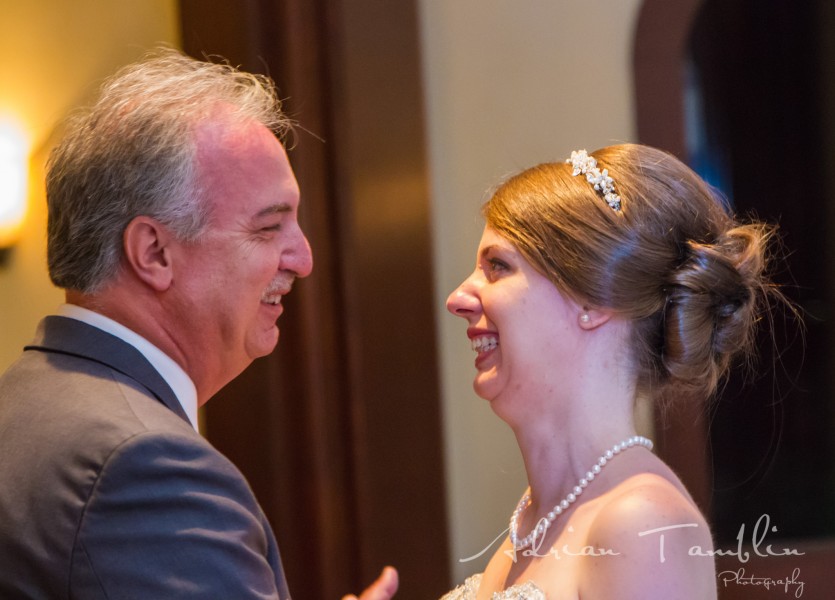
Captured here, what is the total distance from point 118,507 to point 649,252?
109 cm

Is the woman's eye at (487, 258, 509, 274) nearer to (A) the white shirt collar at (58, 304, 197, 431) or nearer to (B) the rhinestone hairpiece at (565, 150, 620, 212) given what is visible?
(B) the rhinestone hairpiece at (565, 150, 620, 212)

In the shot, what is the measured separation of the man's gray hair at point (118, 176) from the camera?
197 cm

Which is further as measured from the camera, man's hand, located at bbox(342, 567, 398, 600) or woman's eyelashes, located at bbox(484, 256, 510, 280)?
woman's eyelashes, located at bbox(484, 256, 510, 280)

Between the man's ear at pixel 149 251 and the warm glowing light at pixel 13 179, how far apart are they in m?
2.20

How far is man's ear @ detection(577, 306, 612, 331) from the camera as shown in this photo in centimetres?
203

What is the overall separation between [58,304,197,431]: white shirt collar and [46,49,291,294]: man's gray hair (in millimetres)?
61

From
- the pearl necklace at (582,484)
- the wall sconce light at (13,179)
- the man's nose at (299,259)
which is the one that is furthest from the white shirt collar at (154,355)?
the wall sconce light at (13,179)

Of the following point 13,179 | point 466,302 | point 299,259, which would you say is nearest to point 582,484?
point 466,302

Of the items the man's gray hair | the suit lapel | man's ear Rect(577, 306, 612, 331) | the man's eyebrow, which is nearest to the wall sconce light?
the man's gray hair

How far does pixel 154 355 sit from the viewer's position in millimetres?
1932

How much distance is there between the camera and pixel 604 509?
1.84 metres

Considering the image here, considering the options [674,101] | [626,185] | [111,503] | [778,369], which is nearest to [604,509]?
[626,185]

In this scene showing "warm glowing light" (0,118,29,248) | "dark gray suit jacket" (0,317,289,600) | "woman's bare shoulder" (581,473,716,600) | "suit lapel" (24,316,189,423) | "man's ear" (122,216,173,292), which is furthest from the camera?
"warm glowing light" (0,118,29,248)

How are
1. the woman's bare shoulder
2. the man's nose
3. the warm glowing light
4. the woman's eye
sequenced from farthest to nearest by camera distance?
the warm glowing light → the man's nose → the woman's eye → the woman's bare shoulder
